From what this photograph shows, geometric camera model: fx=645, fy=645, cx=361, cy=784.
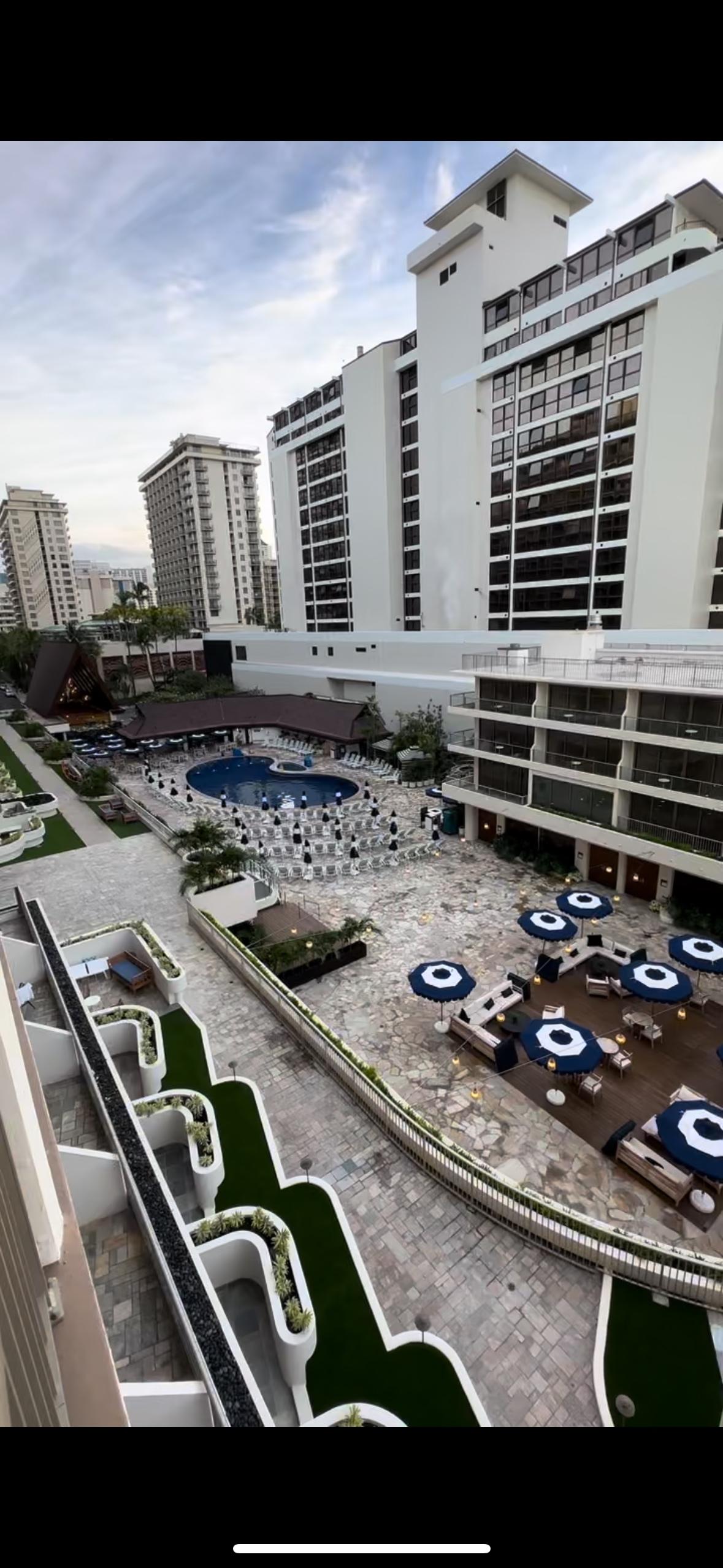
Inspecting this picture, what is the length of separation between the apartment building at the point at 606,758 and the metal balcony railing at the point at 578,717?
0.14ft

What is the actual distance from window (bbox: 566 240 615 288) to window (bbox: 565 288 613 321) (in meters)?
1.19

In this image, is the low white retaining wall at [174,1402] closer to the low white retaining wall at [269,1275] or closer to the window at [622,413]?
the low white retaining wall at [269,1275]

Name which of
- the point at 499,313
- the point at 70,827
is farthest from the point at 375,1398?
the point at 499,313

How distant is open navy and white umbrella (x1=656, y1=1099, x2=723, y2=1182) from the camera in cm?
1049

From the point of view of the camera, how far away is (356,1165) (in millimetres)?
11375

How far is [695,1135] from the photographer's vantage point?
35.7 ft

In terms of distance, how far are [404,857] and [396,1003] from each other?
10.2 meters

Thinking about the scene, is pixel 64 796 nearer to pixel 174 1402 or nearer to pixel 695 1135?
pixel 174 1402

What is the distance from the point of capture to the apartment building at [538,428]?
3284cm

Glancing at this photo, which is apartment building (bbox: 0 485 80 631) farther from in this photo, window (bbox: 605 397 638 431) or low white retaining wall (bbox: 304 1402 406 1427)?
low white retaining wall (bbox: 304 1402 406 1427)

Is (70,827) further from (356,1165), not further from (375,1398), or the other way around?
(375,1398)

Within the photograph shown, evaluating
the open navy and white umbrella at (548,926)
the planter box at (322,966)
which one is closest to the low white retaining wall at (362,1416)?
the planter box at (322,966)

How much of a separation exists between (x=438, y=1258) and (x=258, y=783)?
1232 inches
